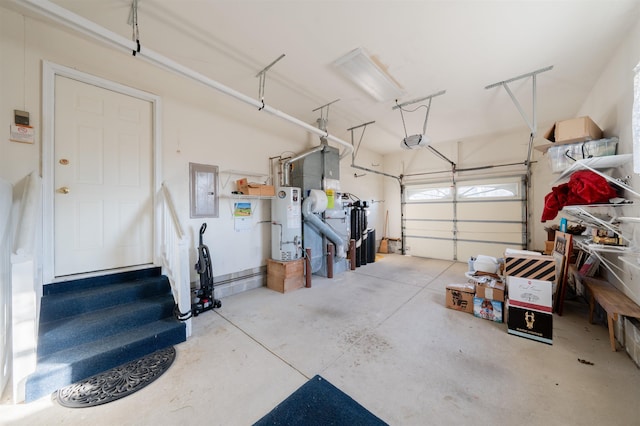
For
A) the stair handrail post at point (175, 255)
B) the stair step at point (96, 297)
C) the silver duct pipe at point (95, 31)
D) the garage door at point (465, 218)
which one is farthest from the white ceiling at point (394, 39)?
the stair step at point (96, 297)

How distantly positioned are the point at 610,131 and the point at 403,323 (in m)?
3.51

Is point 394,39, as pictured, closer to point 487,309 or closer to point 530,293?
point 530,293

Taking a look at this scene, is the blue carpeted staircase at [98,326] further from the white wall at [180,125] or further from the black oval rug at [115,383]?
the white wall at [180,125]

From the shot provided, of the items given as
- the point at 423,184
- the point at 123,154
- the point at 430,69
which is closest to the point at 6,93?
the point at 123,154

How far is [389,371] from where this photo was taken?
1973mm

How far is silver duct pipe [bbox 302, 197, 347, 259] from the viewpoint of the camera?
4.39 metres

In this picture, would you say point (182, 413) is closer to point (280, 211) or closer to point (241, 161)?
point (280, 211)

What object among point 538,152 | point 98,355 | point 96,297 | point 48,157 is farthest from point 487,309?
point 48,157

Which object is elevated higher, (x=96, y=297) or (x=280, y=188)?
(x=280, y=188)

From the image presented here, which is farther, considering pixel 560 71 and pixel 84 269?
pixel 560 71

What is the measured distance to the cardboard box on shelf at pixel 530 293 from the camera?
7.91 ft

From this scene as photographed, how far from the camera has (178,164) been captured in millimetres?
3273

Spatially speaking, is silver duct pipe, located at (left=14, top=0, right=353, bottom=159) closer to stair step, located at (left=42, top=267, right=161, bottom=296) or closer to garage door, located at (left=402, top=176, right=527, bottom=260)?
stair step, located at (left=42, top=267, right=161, bottom=296)

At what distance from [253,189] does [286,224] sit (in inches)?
34.0
